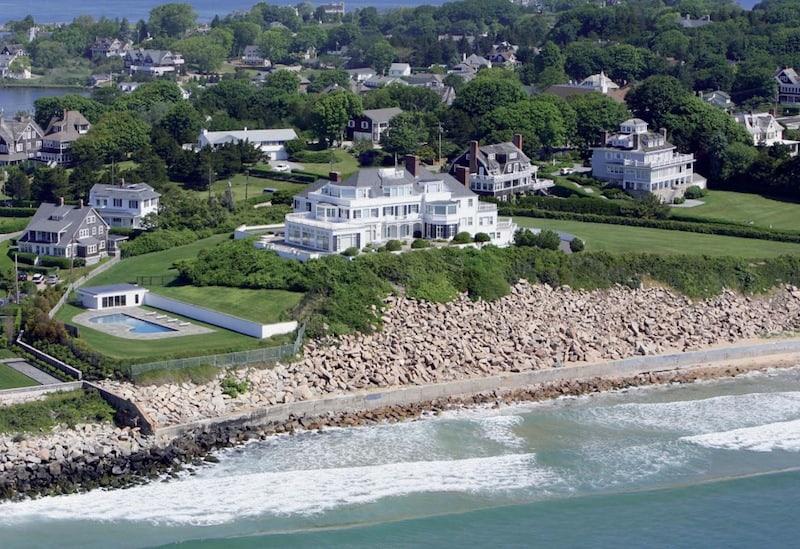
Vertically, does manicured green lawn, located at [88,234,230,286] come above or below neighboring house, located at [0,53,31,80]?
below

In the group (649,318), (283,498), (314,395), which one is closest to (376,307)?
(314,395)

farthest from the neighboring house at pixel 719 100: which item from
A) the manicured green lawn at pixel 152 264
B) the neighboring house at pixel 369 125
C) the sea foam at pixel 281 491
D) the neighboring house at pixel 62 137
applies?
the sea foam at pixel 281 491

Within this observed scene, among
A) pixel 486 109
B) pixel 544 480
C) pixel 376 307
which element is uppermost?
pixel 486 109

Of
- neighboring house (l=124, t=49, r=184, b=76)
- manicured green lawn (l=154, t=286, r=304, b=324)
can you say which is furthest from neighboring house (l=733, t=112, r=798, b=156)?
neighboring house (l=124, t=49, r=184, b=76)

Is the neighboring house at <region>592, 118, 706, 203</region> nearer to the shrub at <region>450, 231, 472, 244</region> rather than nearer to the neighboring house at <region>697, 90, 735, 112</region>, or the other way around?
the shrub at <region>450, 231, 472, 244</region>

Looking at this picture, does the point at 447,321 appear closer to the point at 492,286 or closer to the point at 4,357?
the point at 492,286

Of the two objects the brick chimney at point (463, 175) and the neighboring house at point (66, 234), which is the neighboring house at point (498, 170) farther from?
the neighboring house at point (66, 234)
